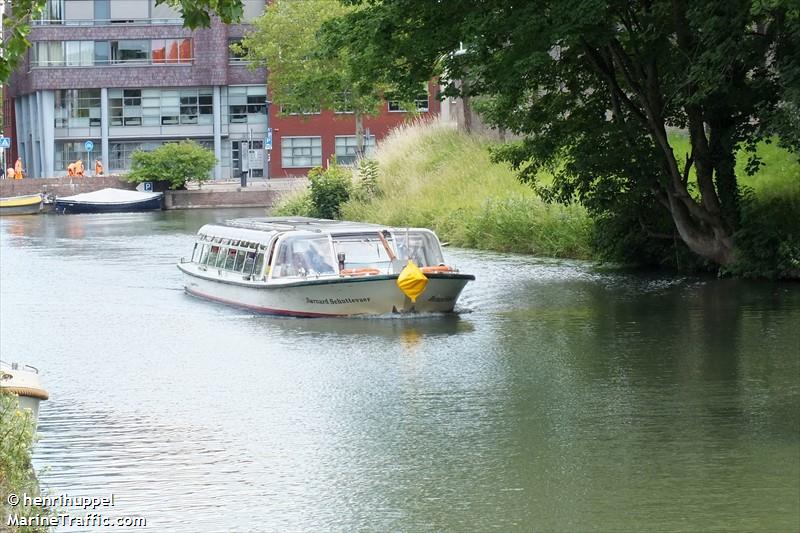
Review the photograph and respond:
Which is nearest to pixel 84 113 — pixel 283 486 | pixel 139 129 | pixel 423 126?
pixel 139 129

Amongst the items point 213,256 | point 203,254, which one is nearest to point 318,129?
point 203,254

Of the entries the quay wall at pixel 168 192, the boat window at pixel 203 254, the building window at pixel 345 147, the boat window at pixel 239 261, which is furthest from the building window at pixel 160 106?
the boat window at pixel 239 261

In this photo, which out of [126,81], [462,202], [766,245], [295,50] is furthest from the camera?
[126,81]

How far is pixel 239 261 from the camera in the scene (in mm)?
28391

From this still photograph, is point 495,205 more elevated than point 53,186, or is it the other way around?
point 53,186

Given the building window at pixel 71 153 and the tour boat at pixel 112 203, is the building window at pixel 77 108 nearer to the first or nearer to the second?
the building window at pixel 71 153

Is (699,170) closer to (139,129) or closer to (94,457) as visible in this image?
(94,457)

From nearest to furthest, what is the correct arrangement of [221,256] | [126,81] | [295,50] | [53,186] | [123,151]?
[221,256] → [53,186] → [295,50] → [126,81] → [123,151]

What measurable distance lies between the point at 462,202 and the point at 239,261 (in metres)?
16.7

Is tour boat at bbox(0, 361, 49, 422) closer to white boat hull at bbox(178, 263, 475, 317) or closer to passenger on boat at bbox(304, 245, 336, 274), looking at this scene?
white boat hull at bbox(178, 263, 475, 317)

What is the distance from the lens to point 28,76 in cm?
10038

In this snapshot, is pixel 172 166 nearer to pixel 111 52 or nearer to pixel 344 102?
pixel 344 102

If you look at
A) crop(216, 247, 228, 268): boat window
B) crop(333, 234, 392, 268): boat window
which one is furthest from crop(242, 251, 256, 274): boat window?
crop(333, 234, 392, 268): boat window

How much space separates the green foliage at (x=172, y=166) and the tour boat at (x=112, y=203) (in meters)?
2.86
